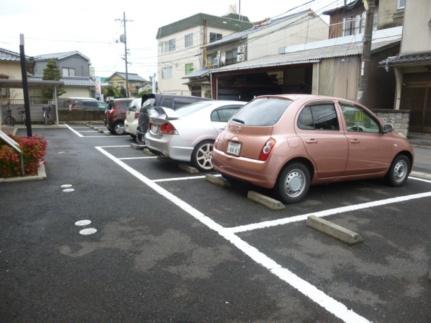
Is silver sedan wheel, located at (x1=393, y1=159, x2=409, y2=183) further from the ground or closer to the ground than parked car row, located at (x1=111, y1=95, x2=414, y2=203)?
closer to the ground

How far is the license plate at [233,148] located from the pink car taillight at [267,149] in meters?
0.47

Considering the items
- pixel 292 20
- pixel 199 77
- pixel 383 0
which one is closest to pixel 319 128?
pixel 383 0

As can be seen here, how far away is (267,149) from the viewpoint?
477 centimetres

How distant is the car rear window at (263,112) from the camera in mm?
5043

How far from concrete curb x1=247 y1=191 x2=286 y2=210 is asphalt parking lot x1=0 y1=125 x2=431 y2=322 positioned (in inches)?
3.4

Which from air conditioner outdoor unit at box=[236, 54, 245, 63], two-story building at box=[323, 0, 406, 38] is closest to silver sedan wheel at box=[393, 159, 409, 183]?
two-story building at box=[323, 0, 406, 38]

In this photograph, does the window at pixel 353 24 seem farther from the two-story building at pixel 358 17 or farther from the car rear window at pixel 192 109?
the car rear window at pixel 192 109

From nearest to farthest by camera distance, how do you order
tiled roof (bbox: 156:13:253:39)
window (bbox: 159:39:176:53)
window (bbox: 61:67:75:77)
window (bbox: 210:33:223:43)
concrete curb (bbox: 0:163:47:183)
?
concrete curb (bbox: 0:163:47:183), tiled roof (bbox: 156:13:253:39), window (bbox: 210:33:223:43), window (bbox: 159:39:176:53), window (bbox: 61:67:75:77)

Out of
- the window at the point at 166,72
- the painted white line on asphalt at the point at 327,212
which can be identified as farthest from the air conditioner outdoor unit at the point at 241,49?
the painted white line on asphalt at the point at 327,212

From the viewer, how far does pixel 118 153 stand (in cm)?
973

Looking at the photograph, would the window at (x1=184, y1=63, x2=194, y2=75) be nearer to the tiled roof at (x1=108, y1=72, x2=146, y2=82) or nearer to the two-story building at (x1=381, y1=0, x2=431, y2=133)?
the tiled roof at (x1=108, y1=72, x2=146, y2=82)

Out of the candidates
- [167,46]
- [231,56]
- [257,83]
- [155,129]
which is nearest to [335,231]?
[155,129]

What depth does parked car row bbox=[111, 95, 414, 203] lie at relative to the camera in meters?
4.86

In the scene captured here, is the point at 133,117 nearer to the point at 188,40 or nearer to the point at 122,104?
the point at 122,104
